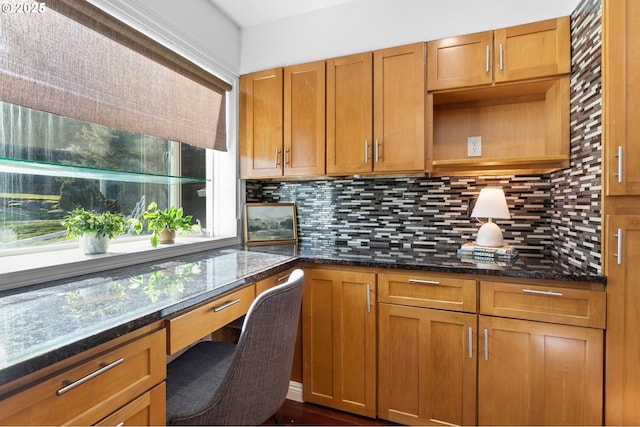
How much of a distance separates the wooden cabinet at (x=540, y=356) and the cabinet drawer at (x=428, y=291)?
7cm

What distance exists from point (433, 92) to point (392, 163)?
18.8 inches

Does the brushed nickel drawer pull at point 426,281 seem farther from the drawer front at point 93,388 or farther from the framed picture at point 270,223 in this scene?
the drawer front at point 93,388

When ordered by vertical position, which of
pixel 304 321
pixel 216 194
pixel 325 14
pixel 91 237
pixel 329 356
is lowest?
pixel 329 356

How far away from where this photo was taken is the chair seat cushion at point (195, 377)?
41.3 inches

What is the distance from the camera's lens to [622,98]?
1307mm

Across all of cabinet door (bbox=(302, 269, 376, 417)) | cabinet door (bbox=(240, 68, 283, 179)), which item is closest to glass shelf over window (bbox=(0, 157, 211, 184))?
cabinet door (bbox=(240, 68, 283, 179))

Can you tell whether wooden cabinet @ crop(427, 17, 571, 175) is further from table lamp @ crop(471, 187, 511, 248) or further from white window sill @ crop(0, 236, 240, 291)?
white window sill @ crop(0, 236, 240, 291)

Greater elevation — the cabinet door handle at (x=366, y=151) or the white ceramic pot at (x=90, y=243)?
the cabinet door handle at (x=366, y=151)

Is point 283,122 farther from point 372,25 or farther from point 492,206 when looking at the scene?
point 492,206

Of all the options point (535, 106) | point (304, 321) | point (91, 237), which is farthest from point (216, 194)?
point (535, 106)

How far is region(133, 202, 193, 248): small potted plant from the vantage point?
71.5 inches

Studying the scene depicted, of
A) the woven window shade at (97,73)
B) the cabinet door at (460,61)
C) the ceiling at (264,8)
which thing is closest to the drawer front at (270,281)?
the woven window shade at (97,73)

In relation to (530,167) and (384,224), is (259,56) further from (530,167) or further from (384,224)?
(530,167)

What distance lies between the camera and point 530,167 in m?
1.82
